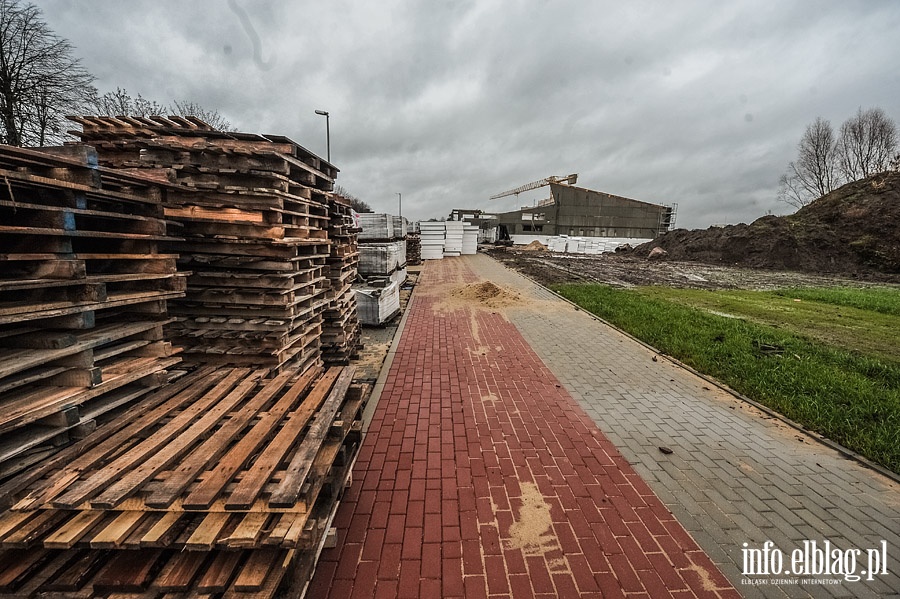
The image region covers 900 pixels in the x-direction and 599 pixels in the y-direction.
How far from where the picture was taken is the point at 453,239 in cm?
3228

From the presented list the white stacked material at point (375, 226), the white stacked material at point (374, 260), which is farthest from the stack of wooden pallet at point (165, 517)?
the white stacked material at point (375, 226)

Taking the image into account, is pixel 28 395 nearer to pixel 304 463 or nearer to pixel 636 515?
pixel 304 463

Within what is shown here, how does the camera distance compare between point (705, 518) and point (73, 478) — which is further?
point (705, 518)

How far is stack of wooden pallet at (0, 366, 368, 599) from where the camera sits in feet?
6.30

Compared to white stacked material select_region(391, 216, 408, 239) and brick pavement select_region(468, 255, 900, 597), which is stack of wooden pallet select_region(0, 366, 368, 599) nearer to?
brick pavement select_region(468, 255, 900, 597)

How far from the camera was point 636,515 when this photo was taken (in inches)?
126

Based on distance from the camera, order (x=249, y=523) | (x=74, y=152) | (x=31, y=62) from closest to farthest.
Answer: (x=249, y=523) < (x=74, y=152) < (x=31, y=62)

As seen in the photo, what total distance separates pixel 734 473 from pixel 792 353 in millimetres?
5241

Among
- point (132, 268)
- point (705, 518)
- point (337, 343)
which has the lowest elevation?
point (705, 518)

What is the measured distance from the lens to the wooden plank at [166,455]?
202 cm

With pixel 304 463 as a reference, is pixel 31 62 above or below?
above

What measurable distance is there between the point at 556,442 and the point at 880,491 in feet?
10.2

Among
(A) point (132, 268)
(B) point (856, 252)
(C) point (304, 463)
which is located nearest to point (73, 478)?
(C) point (304, 463)

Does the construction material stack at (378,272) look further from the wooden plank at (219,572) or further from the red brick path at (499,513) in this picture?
the wooden plank at (219,572)
